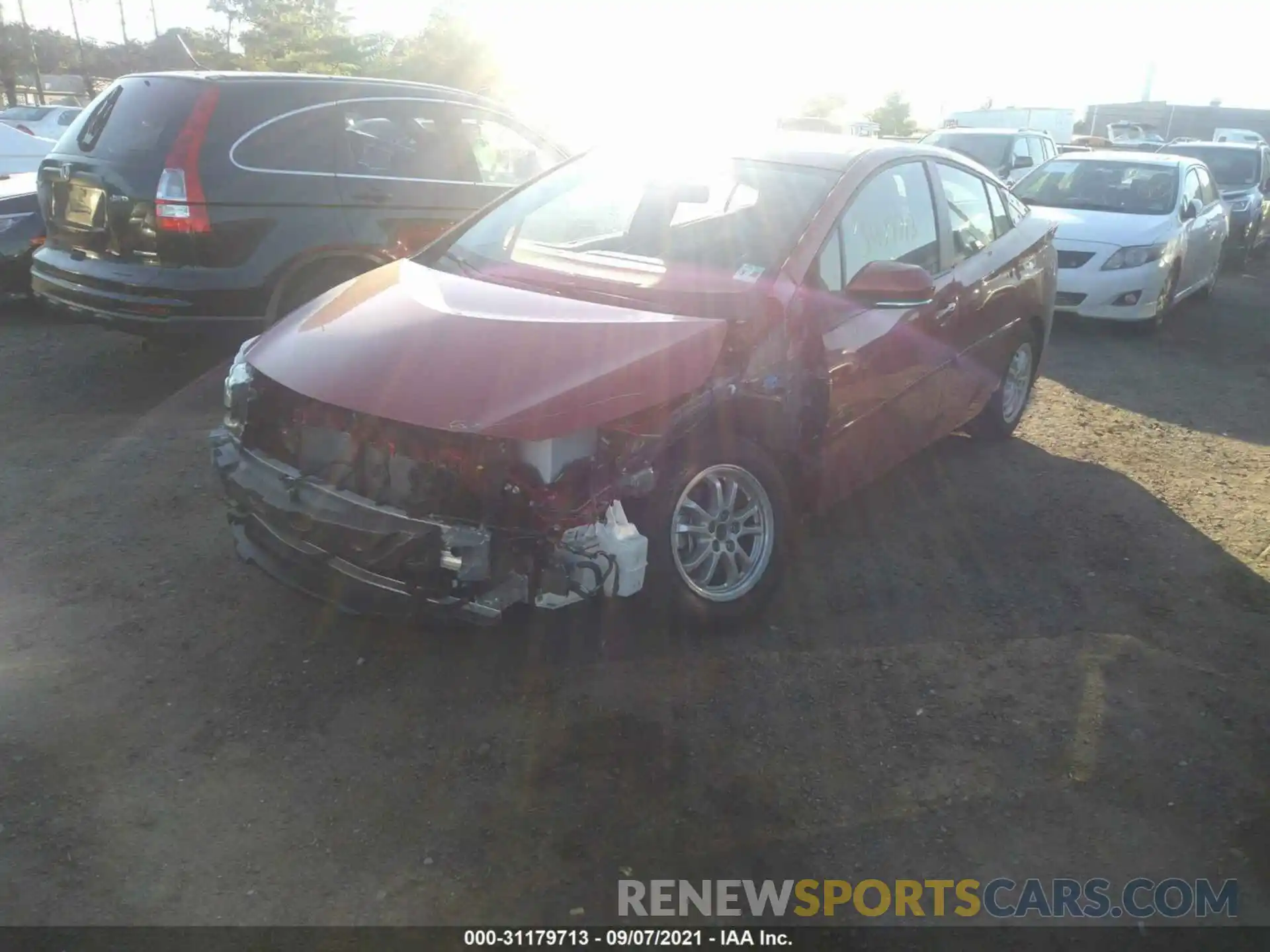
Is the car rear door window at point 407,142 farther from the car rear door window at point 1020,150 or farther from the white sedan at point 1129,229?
the car rear door window at point 1020,150

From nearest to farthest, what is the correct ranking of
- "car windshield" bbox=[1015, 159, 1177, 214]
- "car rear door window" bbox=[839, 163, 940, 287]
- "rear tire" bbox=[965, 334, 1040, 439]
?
"car rear door window" bbox=[839, 163, 940, 287] → "rear tire" bbox=[965, 334, 1040, 439] → "car windshield" bbox=[1015, 159, 1177, 214]

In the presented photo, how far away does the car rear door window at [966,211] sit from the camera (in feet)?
16.8

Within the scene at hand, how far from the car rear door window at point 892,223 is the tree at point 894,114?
5680cm

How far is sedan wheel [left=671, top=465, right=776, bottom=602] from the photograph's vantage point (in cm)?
378

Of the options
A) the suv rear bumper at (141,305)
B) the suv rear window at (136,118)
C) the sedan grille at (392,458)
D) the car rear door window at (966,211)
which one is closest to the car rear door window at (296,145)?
the suv rear window at (136,118)

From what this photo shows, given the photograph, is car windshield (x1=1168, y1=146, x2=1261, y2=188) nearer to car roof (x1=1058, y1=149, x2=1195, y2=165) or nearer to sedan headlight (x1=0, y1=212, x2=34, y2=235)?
car roof (x1=1058, y1=149, x2=1195, y2=165)

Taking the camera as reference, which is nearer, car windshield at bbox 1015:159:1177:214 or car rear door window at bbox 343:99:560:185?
car rear door window at bbox 343:99:560:185

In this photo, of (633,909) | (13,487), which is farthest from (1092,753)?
(13,487)

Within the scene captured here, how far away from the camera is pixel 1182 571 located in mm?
4738

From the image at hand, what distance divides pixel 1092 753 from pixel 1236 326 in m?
8.68

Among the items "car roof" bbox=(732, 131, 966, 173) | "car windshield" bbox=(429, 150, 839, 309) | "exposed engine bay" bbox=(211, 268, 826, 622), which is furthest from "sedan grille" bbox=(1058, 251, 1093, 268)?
"exposed engine bay" bbox=(211, 268, 826, 622)

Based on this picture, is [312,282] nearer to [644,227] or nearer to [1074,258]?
[644,227]

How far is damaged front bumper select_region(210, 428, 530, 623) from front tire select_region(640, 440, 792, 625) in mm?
576

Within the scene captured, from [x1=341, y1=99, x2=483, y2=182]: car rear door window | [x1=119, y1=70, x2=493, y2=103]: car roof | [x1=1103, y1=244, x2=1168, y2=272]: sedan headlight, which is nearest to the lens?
[x1=119, y1=70, x2=493, y2=103]: car roof
